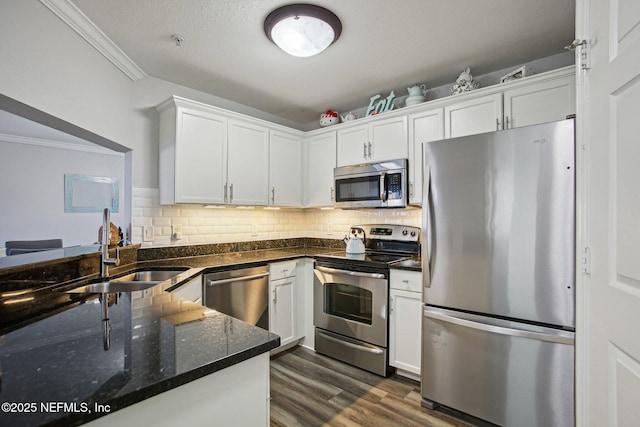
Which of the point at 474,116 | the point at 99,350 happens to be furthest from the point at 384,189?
the point at 99,350

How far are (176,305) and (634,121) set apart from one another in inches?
64.5

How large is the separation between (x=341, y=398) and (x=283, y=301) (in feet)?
3.17

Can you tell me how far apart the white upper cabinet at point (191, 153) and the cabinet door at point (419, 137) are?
1.66m

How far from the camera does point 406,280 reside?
229 cm

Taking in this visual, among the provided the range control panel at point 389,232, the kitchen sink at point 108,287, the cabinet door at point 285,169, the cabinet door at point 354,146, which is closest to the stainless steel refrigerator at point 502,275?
the range control panel at point 389,232

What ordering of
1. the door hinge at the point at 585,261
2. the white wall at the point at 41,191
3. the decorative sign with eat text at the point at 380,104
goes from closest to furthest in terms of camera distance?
1. the door hinge at the point at 585,261
2. the decorative sign with eat text at the point at 380,104
3. the white wall at the point at 41,191

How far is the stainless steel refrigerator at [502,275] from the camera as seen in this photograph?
1.56 meters

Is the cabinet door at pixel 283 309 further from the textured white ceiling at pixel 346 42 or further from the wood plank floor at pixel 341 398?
the textured white ceiling at pixel 346 42

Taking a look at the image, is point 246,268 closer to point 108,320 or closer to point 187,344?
point 108,320

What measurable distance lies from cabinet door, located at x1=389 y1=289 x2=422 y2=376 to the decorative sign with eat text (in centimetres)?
169

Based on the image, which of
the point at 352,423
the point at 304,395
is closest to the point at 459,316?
the point at 352,423

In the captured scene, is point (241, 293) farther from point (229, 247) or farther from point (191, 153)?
point (191, 153)

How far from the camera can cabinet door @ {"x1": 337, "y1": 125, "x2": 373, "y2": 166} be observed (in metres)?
2.91

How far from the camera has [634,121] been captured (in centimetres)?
87
